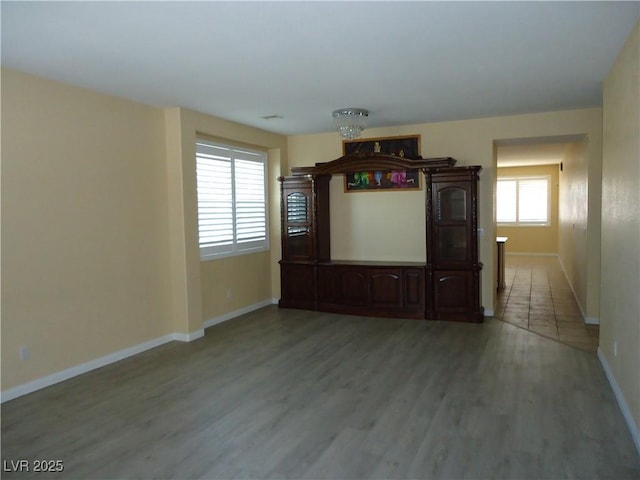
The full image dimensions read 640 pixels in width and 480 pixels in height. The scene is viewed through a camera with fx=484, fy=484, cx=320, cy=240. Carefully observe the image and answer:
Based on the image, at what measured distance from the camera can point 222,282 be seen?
6.12m

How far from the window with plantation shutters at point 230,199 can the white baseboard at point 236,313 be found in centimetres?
77

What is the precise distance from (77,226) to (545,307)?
587 cm

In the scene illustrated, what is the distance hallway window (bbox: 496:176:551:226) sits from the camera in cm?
1302

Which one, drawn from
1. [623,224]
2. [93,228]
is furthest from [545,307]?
[93,228]

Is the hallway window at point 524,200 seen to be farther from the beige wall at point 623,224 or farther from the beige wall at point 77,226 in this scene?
the beige wall at point 77,226

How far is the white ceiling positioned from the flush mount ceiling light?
228mm

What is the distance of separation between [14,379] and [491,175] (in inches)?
213

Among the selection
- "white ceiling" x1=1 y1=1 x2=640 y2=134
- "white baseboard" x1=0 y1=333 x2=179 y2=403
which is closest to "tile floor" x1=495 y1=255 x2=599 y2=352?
"white ceiling" x1=1 y1=1 x2=640 y2=134

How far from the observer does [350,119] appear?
538 centimetres

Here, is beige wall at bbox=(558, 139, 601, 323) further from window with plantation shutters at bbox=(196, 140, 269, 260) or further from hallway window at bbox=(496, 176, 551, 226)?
hallway window at bbox=(496, 176, 551, 226)

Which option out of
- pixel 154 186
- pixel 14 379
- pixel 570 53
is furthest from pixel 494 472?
pixel 154 186

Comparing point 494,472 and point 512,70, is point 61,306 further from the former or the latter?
point 512,70

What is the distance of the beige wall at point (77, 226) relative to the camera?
3.73m

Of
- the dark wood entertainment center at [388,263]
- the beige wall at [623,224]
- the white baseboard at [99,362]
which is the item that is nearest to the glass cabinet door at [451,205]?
the dark wood entertainment center at [388,263]
